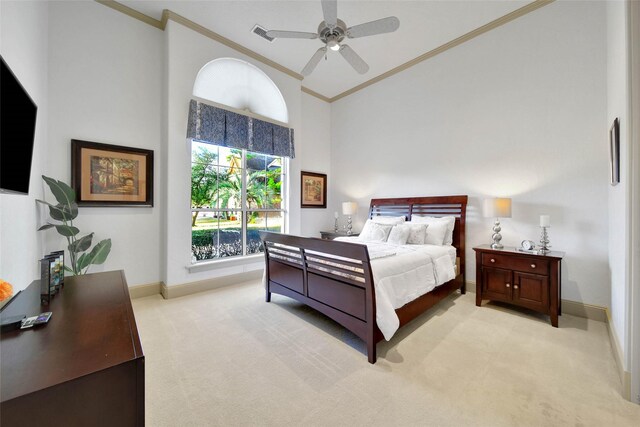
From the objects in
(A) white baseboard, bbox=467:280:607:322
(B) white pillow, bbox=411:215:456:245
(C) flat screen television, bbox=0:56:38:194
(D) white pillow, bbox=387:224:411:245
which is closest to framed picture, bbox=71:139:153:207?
(C) flat screen television, bbox=0:56:38:194

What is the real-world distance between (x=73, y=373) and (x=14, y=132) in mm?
1593

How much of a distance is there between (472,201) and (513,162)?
27.6 inches

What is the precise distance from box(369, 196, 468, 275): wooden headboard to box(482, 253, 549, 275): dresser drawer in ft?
1.93

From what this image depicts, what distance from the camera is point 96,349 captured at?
934 mm

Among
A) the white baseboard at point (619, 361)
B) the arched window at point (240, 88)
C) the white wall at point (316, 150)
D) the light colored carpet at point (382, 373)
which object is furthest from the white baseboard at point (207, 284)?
the white baseboard at point (619, 361)

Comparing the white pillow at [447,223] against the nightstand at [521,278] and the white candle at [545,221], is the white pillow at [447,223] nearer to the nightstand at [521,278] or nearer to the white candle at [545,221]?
the nightstand at [521,278]

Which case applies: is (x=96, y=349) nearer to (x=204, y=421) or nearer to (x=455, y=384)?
(x=204, y=421)

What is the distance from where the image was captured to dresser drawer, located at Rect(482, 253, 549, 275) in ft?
8.80

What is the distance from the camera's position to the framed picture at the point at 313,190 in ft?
17.4

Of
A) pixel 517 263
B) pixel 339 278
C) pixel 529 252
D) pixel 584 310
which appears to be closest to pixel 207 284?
pixel 339 278

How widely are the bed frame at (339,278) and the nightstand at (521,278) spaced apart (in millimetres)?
456

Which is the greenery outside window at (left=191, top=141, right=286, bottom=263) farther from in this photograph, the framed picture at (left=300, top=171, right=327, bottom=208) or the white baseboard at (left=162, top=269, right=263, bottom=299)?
the framed picture at (left=300, top=171, right=327, bottom=208)

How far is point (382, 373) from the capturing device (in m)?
1.89

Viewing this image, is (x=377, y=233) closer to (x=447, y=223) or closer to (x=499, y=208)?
(x=447, y=223)
